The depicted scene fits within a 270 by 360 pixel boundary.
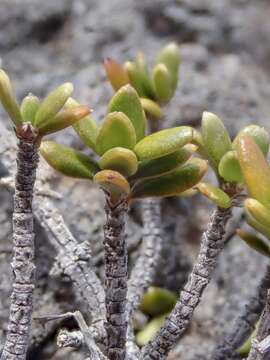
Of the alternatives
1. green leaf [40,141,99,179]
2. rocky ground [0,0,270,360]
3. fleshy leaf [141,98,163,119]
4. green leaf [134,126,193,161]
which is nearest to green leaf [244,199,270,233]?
green leaf [134,126,193,161]

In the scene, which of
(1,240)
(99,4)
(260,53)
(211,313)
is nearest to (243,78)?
(260,53)

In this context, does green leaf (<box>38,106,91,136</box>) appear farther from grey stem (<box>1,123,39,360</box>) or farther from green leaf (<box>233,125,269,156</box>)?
green leaf (<box>233,125,269,156</box>)

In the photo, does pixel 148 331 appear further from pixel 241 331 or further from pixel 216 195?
pixel 216 195

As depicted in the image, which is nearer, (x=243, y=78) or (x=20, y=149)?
(x=20, y=149)

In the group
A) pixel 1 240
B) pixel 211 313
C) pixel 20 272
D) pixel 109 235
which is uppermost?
pixel 109 235

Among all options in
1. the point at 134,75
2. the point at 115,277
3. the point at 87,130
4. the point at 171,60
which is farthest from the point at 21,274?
the point at 171,60

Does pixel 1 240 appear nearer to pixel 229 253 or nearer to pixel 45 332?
pixel 45 332
